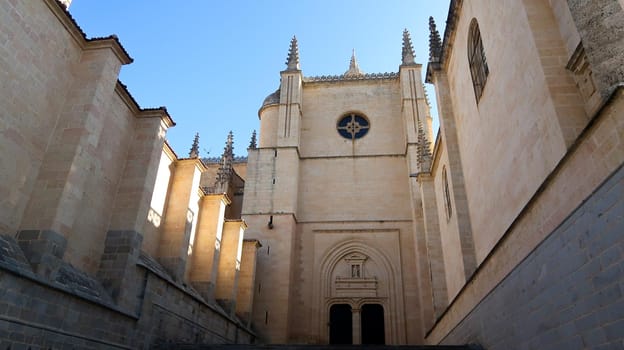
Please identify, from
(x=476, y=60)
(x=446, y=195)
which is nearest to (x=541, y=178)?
(x=476, y=60)

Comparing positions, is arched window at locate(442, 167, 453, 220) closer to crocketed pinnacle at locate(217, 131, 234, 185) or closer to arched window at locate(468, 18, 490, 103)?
arched window at locate(468, 18, 490, 103)

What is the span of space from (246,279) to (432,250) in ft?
24.0

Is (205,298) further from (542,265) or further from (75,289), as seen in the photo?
(542,265)

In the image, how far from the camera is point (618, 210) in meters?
3.83

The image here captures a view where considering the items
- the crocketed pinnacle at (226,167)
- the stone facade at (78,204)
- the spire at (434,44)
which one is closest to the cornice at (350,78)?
the crocketed pinnacle at (226,167)

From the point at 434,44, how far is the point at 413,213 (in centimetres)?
815

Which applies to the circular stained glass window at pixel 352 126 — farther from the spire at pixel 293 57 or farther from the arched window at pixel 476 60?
the arched window at pixel 476 60

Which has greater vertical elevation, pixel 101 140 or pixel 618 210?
pixel 101 140

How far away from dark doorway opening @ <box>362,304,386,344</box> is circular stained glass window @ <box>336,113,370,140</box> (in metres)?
8.59

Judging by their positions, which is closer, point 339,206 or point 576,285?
point 576,285

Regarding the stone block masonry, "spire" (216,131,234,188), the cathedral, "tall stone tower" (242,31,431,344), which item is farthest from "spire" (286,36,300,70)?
the stone block masonry

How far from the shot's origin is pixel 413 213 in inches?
770

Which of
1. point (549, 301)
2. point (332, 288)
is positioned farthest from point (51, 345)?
point (332, 288)

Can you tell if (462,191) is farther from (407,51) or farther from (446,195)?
(407,51)
